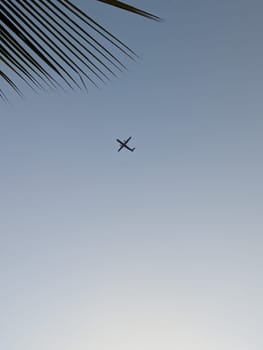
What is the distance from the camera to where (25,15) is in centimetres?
151

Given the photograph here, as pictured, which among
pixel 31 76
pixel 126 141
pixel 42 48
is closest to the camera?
pixel 42 48

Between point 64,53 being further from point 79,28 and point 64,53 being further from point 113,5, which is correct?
point 113,5

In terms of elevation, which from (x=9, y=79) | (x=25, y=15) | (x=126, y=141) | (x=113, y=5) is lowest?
(x=9, y=79)

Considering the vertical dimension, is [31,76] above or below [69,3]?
below

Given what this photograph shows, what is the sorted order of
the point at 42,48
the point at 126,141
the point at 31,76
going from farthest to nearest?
the point at 126,141 → the point at 31,76 → the point at 42,48

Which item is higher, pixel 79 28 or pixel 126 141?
pixel 126 141

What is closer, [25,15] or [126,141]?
[25,15]

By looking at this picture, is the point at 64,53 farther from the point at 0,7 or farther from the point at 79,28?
the point at 0,7

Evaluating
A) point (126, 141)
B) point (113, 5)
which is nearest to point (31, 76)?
point (113, 5)

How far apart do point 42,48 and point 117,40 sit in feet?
0.76

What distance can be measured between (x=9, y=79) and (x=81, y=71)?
0.26 metres

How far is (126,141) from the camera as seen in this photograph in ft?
283

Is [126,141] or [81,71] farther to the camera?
[126,141]

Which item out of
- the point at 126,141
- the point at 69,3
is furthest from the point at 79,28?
the point at 126,141
